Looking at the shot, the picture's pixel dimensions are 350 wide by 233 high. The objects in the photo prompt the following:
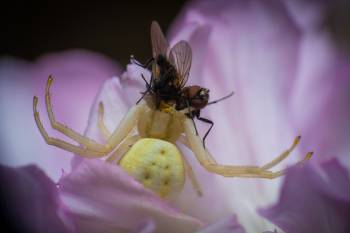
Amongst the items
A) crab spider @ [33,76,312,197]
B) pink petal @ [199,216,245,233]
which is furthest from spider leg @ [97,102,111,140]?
pink petal @ [199,216,245,233]

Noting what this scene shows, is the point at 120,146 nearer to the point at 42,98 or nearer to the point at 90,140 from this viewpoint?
the point at 90,140

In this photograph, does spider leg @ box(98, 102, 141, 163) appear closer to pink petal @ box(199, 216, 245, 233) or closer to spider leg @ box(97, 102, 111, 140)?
spider leg @ box(97, 102, 111, 140)

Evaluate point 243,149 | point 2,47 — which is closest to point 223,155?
point 243,149

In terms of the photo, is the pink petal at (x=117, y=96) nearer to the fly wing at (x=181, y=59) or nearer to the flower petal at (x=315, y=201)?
the fly wing at (x=181, y=59)

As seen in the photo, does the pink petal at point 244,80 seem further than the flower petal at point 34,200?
Yes

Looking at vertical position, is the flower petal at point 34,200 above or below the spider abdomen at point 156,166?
below

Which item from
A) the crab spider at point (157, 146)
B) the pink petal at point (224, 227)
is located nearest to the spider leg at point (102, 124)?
the crab spider at point (157, 146)

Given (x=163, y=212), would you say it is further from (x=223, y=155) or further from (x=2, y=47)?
(x=2, y=47)

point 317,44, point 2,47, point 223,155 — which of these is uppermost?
point 317,44
